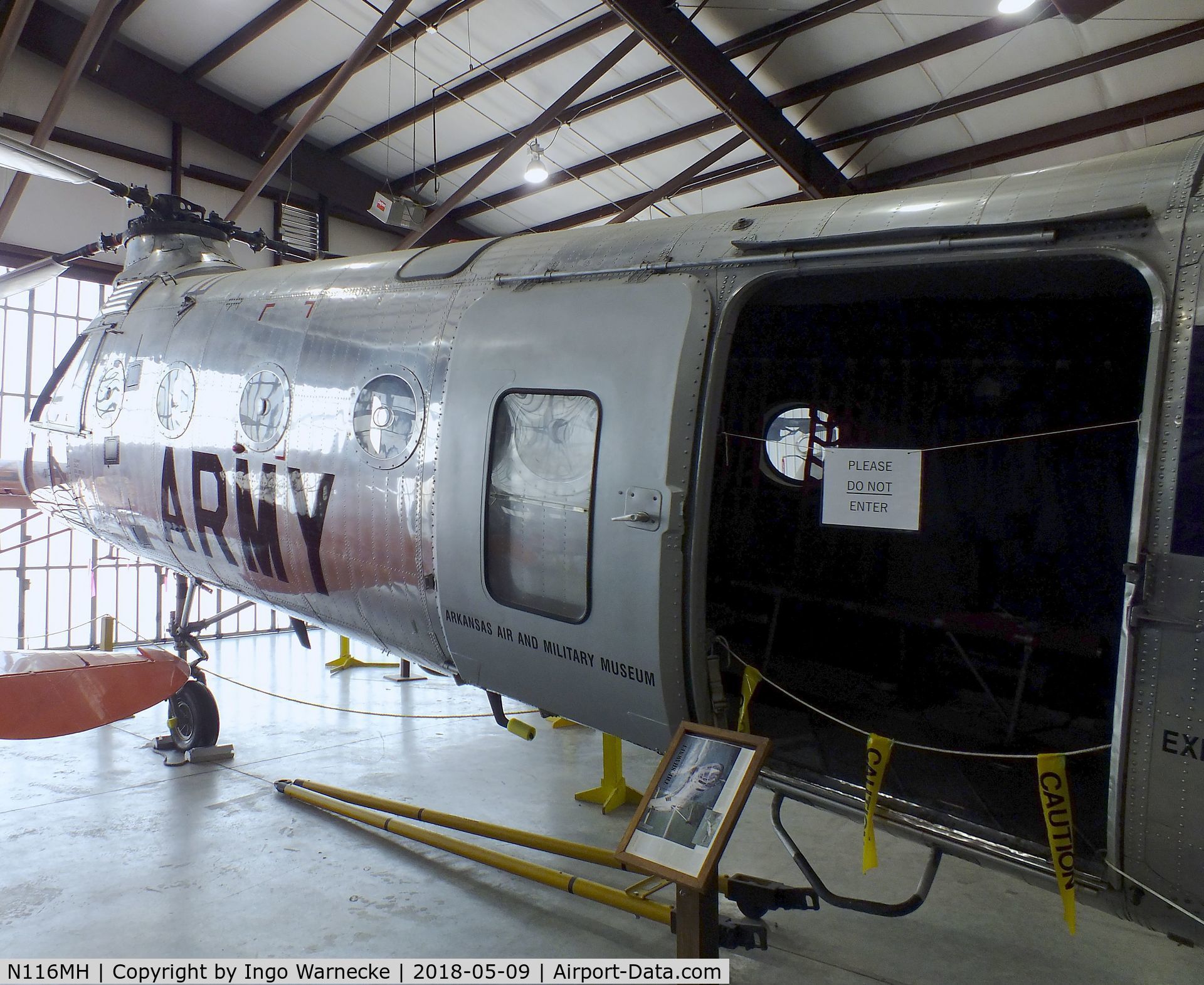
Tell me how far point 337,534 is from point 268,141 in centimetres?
1338

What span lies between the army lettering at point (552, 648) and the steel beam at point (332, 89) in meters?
9.07

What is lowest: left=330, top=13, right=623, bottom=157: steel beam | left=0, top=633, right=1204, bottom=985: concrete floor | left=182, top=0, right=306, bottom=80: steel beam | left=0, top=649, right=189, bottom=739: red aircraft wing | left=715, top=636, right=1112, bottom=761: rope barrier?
left=0, top=633, right=1204, bottom=985: concrete floor

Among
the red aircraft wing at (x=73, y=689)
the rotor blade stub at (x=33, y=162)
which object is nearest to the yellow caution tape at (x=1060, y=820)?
the red aircraft wing at (x=73, y=689)

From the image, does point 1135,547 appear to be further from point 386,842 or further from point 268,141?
point 268,141

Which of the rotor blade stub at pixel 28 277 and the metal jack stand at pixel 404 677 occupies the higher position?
the rotor blade stub at pixel 28 277

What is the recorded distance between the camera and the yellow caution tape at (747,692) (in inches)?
122

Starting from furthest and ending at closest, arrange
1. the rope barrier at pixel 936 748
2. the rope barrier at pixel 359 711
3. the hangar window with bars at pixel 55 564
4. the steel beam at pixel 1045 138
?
the hangar window with bars at pixel 55 564 → the steel beam at pixel 1045 138 → the rope barrier at pixel 359 711 → the rope barrier at pixel 936 748

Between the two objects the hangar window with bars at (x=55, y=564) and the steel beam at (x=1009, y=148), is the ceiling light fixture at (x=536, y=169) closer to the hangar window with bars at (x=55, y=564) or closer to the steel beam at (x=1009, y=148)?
the steel beam at (x=1009, y=148)

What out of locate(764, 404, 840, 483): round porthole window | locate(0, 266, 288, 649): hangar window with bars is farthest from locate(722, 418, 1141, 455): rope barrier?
locate(0, 266, 288, 649): hangar window with bars

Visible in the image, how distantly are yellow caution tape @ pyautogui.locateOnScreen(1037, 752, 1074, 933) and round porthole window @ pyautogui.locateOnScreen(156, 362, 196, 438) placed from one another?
17.7 ft

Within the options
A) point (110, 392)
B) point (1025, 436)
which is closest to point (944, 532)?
point (1025, 436)

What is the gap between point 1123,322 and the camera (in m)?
4.23

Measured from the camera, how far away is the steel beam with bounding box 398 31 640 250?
11047 mm

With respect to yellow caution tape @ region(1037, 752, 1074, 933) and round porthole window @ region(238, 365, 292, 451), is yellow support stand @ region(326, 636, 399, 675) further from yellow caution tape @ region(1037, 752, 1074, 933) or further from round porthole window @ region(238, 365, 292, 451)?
yellow caution tape @ region(1037, 752, 1074, 933)
